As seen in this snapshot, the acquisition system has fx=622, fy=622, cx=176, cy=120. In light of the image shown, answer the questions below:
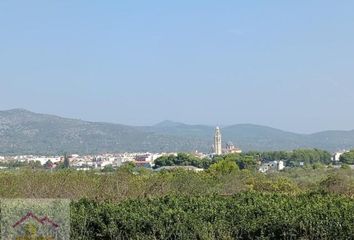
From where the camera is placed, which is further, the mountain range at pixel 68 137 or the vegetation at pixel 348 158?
the mountain range at pixel 68 137

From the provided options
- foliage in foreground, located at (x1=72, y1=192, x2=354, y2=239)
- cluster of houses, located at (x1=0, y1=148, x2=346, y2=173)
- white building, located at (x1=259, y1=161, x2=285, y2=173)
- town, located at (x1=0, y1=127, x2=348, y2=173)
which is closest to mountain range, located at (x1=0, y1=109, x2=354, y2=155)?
cluster of houses, located at (x1=0, y1=148, x2=346, y2=173)

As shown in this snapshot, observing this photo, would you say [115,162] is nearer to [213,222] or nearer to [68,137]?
[68,137]

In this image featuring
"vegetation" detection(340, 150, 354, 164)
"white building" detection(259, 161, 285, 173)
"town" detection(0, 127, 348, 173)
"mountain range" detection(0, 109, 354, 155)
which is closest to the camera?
"town" detection(0, 127, 348, 173)

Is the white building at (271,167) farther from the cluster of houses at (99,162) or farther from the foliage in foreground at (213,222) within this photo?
the foliage in foreground at (213,222)

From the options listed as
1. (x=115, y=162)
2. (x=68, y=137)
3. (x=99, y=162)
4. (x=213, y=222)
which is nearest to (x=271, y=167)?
(x=115, y=162)

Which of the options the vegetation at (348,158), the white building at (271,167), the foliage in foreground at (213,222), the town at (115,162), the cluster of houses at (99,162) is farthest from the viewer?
the vegetation at (348,158)

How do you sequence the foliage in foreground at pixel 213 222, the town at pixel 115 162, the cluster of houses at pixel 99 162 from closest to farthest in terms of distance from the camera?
the foliage in foreground at pixel 213 222 < the town at pixel 115 162 < the cluster of houses at pixel 99 162

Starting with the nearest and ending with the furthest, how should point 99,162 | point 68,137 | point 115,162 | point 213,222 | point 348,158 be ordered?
1. point 213,222
2. point 348,158
3. point 115,162
4. point 99,162
5. point 68,137

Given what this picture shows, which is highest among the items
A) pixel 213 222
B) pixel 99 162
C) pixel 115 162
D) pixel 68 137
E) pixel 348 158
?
pixel 68 137

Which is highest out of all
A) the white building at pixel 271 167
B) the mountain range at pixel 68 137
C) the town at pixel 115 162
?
the mountain range at pixel 68 137

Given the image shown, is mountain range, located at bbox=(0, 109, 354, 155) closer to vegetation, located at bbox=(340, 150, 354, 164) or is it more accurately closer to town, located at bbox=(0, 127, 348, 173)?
town, located at bbox=(0, 127, 348, 173)

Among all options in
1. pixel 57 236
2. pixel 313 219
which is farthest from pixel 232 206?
pixel 57 236

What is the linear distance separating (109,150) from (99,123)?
486 inches

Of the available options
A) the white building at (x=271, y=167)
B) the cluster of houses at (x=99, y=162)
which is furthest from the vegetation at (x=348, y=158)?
the white building at (x=271, y=167)
